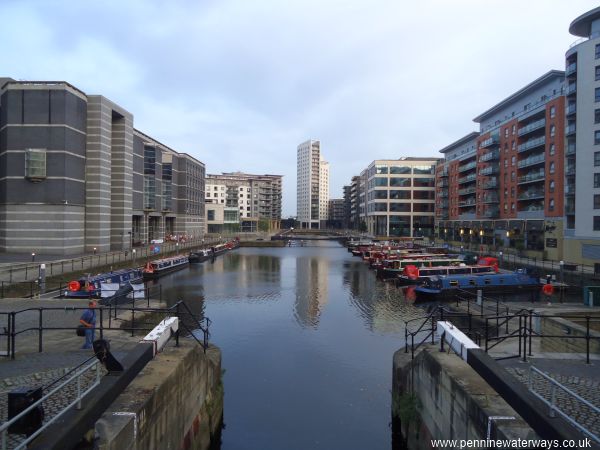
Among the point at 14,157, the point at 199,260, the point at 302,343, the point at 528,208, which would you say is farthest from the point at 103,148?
the point at 528,208

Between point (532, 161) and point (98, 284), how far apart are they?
5933 cm

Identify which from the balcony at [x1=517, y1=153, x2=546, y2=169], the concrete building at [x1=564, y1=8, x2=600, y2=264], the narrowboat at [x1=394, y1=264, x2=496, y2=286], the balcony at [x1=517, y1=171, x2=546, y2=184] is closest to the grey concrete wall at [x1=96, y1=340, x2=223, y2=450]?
the narrowboat at [x1=394, y1=264, x2=496, y2=286]

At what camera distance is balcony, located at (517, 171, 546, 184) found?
5934 centimetres

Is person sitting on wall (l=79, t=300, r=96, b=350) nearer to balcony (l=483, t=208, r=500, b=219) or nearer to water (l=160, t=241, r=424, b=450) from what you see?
water (l=160, t=241, r=424, b=450)

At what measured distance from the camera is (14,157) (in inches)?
1874

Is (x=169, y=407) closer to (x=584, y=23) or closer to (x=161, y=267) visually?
(x=161, y=267)

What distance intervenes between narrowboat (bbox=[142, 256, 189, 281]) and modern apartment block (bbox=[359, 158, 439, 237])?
71.9 metres

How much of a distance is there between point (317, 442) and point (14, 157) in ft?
164

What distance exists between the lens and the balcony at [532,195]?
59.7 metres

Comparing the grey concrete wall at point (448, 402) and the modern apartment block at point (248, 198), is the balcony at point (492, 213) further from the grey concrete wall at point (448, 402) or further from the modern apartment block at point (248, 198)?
the modern apartment block at point (248, 198)

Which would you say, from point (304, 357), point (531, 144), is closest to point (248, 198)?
point (531, 144)

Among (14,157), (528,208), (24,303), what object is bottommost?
(24,303)

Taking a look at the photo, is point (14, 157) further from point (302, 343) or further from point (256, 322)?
point (302, 343)

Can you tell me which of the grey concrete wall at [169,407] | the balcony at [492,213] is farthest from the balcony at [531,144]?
the grey concrete wall at [169,407]
